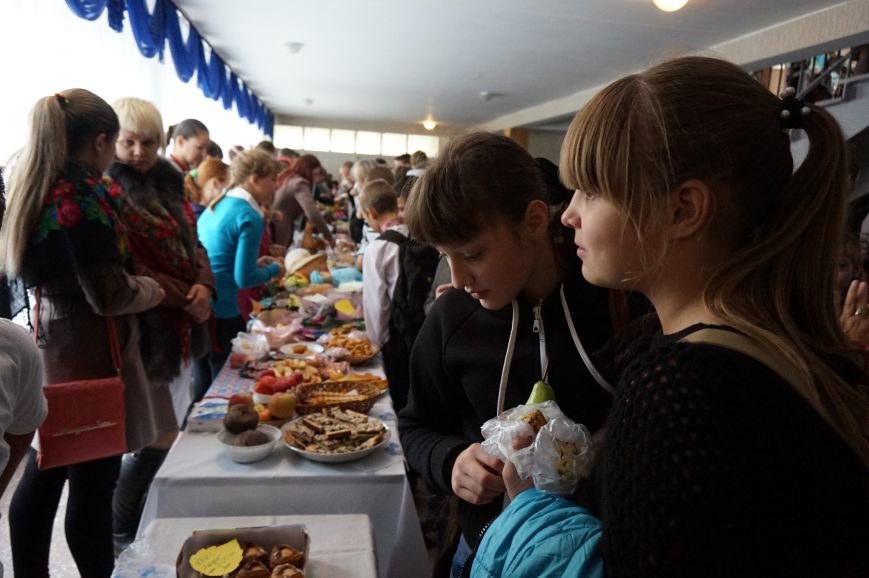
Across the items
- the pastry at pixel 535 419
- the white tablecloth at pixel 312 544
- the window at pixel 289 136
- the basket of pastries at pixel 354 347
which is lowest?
the white tablecloth at pixel 312 544

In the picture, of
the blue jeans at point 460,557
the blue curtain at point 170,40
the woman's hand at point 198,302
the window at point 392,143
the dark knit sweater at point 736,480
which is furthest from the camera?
the window at point 392,143

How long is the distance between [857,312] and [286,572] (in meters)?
1.85

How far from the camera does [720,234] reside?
2.28ft

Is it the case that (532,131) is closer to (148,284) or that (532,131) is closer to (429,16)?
(429,16)

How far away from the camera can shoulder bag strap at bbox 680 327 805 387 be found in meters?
0.59

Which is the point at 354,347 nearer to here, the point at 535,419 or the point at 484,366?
the point at 484,366

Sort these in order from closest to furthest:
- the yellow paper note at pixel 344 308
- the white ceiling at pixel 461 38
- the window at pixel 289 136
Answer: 1. the yellow paper note at pixel 344 308
2. the white ceiling at pixel 461 38
3. the window at pixel 289 136

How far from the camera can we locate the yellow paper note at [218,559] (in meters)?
1.21

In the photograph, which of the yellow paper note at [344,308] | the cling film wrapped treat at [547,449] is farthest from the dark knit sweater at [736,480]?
the yellow paper note at [344,308]

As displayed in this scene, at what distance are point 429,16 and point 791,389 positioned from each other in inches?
247

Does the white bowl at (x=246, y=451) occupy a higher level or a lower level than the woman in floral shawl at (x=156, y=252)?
lower

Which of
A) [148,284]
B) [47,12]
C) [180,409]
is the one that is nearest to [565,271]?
[148,284]

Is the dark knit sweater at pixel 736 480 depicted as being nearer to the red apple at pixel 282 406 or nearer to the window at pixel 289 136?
the red apple at pixel 282 406

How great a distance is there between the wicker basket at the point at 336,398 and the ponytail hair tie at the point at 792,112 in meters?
1.65
